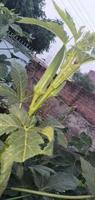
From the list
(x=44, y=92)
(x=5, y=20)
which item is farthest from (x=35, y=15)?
(x=44, y=92)

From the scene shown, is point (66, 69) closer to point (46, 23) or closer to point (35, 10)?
point (46, 23)

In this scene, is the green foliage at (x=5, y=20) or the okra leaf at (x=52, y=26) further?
the green foliage at (x=5, y=20)

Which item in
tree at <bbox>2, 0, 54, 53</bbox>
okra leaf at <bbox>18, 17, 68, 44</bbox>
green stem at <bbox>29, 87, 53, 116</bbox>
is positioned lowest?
tree at <bbox>2, 0, 54, 53</bbox>

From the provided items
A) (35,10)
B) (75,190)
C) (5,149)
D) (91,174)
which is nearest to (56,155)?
(75,190)

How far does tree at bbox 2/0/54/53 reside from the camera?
69.0 ft

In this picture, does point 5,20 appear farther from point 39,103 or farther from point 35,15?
point 35,15

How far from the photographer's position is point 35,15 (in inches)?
877

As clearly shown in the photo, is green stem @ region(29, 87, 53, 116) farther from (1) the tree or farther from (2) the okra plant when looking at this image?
(1) the tree

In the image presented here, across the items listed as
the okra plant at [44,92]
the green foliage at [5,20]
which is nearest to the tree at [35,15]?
the green foliage at [5,20]

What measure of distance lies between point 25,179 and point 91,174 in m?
0.15

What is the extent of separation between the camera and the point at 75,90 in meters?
10.7

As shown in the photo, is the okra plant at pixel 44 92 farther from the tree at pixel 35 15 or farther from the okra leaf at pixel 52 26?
the tree at pixel 35 15

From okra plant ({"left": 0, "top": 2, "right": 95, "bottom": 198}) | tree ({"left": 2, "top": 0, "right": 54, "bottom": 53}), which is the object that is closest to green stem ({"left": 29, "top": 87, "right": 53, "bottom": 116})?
okra plant ({"left": 0, "top": 2, "right": 95, "bottom": 198})

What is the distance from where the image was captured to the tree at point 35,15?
21031 mm
